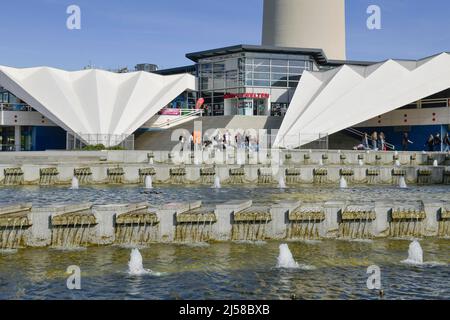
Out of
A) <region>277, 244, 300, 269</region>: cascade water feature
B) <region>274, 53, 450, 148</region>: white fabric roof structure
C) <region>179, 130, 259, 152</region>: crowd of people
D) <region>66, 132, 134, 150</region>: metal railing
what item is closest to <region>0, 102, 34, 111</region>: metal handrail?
<region>66, 132, 134, 150</region>: metal railing

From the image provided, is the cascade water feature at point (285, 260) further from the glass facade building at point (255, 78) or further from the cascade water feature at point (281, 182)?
the glass facade building at point (255, 78)

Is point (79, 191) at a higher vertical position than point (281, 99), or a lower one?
lower

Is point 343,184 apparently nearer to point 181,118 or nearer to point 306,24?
point 181,118

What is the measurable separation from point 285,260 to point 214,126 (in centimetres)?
4199

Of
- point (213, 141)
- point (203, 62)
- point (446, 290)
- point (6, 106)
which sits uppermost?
point (203, 62)

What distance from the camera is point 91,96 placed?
48.8m

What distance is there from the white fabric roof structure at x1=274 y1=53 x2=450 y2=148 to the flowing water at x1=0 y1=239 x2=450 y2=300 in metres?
30.2

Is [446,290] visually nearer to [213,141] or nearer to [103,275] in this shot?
[103,275]

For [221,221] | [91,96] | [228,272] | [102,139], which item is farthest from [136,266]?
[91,96]

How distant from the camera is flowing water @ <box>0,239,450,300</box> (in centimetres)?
862

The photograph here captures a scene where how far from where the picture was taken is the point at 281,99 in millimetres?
60250
